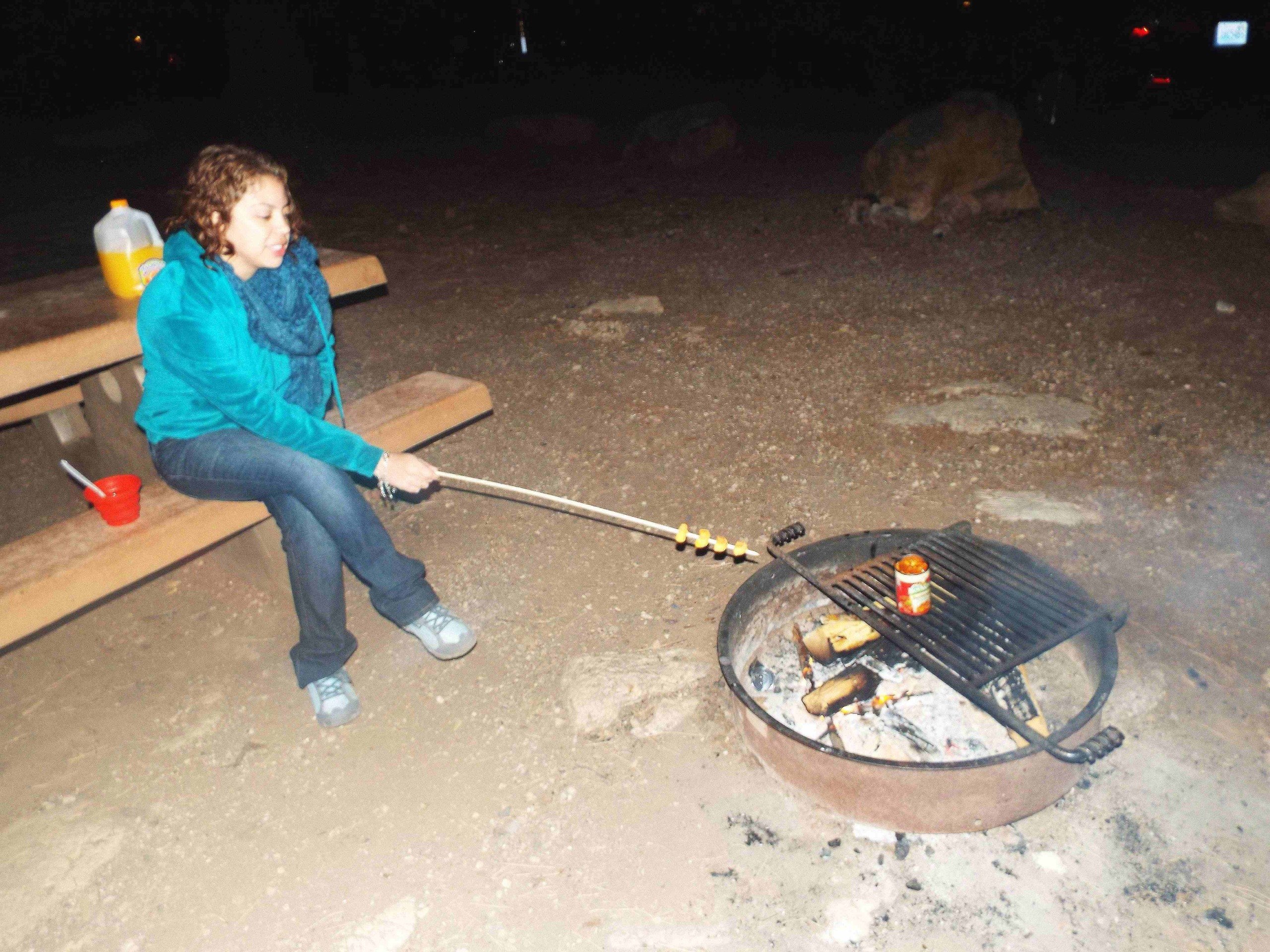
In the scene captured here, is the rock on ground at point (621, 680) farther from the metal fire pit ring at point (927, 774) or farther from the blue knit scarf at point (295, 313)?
the blue knit scarf at point (295, 313)

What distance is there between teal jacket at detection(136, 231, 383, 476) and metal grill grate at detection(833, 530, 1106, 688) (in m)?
1.63

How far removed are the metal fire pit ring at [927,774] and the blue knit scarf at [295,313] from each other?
1.60m

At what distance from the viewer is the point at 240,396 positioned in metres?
2.91

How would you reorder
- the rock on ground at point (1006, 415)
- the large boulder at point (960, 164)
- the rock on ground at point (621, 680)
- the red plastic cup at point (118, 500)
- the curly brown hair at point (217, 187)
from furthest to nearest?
the large boulder at point (960, 164) < the rock on ground at point (1006, 415) < the rock on ground at point (621, 680) < the red plastic cup at point (118, 500) < the curly brown hair at point (217, 187)

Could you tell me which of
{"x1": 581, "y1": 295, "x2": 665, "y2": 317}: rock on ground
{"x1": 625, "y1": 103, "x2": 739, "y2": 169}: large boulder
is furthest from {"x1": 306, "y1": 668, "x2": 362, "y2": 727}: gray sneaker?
{"x1": 625, "y1": 103, "x2": 739, "y2": 169}: large boulder

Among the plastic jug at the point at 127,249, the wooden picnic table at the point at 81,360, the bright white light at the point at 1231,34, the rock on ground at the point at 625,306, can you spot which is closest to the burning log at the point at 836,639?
the wooden picnic table at the point at 81,360

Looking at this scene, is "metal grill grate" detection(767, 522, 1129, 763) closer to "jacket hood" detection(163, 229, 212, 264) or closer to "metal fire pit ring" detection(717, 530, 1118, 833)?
"metal fire pit ring" detection(717, 530, 1118, 833)

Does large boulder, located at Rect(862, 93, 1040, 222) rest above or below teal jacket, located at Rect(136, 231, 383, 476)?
below

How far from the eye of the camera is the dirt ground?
2.53 m

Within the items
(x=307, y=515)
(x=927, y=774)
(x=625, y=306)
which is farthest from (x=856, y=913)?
(x=625, y=306)

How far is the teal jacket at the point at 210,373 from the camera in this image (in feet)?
9.36

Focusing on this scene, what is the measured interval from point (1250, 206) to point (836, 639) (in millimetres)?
6347

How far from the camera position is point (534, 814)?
Answer: 2828 mm

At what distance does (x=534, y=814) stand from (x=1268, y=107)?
44.4 feet
